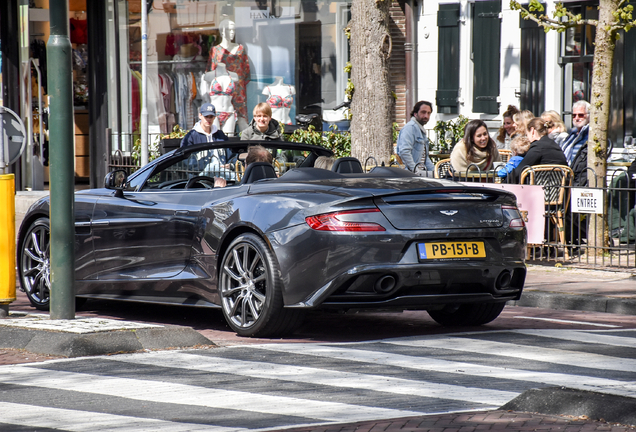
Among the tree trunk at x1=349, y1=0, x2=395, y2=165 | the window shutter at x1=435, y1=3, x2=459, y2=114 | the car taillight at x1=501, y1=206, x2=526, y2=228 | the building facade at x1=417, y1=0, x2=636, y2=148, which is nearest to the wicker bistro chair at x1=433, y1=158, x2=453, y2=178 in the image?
the tree trunk at x1=349, y1=0, x2=395, y2=165

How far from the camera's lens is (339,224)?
7.04 meters

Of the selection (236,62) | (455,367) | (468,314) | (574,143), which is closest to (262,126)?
(574,143)

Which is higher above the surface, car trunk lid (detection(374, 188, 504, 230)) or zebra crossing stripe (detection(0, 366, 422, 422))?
car trunk lid (detection(374, 188, 504, 230))

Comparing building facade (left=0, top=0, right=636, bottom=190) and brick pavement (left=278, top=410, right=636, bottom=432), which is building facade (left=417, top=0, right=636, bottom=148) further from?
brick pavement (left=278, top=410, right=636, bottom=432)

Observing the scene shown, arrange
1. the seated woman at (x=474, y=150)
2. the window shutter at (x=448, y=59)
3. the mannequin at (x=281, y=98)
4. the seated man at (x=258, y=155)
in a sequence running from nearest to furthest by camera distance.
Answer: the seated man at (x=258, y=155), the seated woman at (x=474, y=150), the window shutter at (x=448, y=59), the mannequin at (x=281, y=98)

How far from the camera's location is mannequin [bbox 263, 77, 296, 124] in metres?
19.9

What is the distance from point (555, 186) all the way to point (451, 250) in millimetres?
4994

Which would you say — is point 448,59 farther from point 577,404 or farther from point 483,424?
point 483,424

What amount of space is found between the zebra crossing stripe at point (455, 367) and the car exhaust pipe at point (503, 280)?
2.18 feet

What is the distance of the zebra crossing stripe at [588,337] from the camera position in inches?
290

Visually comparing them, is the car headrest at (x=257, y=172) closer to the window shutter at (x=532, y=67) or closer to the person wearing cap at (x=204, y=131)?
the person wearing cap at (x=204, y=131)

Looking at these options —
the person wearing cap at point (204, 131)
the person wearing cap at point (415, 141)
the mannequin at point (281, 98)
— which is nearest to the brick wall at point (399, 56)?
the mannequin at point (281, 98)

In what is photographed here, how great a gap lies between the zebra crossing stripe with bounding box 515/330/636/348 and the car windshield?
2.43 m

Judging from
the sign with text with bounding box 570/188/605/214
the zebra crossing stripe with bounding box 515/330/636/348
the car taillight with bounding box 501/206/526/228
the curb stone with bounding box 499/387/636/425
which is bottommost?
the zebra crossing stripe with bounding box 515/330/636/348
